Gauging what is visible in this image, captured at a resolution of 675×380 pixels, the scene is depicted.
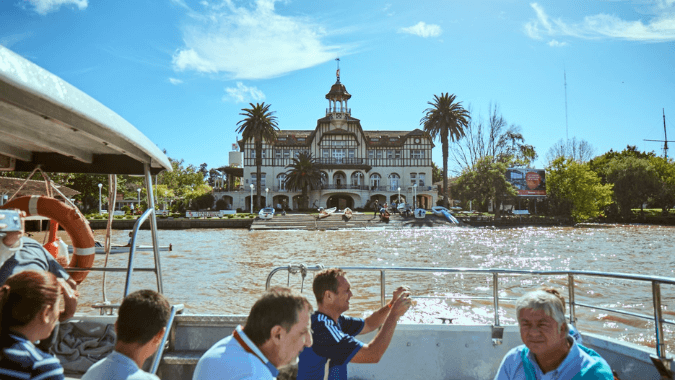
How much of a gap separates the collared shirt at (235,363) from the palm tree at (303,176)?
188 feet

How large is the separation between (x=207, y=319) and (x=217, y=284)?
31.9ft

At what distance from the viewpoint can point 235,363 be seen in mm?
1521

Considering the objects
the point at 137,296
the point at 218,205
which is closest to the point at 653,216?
the point at 218,205

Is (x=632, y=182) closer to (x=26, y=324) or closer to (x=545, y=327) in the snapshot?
(x=545, y=327)

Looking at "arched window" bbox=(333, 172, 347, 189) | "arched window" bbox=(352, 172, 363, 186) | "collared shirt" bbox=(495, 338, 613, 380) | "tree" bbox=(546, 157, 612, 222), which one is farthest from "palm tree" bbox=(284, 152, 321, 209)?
"collared shirt" bbox=(495, 338, 613, 380)

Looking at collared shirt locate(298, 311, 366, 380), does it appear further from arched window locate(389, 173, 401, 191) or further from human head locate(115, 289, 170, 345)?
arched window locate(389, 173, 401, 191)

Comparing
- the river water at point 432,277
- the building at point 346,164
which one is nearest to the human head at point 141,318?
the river water at point 432,277

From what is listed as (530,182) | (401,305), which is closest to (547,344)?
(401,305)

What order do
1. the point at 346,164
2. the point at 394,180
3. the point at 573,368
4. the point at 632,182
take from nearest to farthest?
the point at 573,368, the point at 632,182, the point at 346,164, the point at 394,180

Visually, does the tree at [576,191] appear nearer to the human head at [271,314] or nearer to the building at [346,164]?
the building at [346,164]

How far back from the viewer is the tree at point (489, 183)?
48.7m

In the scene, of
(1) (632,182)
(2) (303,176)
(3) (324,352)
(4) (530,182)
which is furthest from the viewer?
(2) (303,176)

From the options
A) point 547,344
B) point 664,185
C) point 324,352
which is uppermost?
point 664,185

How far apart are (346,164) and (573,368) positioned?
60825mm
